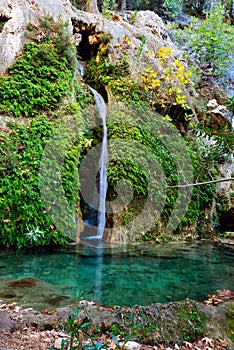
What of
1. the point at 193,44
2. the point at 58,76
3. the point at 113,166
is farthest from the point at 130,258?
the point at 193,44

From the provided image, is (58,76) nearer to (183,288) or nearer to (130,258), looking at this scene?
(130,258)

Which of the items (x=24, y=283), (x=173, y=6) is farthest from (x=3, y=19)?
(x=173, y=6)

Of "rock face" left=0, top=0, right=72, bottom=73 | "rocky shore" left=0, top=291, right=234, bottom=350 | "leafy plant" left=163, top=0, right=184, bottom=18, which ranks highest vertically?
"leafy plant" left=163, top=0, right=184, bottom=18

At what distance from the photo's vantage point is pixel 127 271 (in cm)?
482

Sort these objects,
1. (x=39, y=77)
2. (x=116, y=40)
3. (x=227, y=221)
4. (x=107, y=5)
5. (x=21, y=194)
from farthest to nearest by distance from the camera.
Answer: (x=107, y=5) < (x=116, y=40) < (x=227, y=221) < (x=39, y=77) < (x=21, y=194)

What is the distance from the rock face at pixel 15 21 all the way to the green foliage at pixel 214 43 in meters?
8.33

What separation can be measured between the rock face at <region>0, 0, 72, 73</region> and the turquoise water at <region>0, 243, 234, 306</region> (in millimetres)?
5357

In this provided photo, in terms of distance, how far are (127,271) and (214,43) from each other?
535 inches

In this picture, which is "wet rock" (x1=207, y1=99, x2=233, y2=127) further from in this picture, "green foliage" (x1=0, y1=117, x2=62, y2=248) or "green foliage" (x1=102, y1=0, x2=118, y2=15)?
"green foliage" (x1=0, y1=117, x2=62, y2=248)

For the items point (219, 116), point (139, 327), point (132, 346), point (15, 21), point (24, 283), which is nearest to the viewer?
point (132, 346)

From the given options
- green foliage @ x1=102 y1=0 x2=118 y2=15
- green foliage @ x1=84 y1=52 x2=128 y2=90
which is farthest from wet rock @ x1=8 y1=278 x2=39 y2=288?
green foliage @ x1=102 y1=0 x2=118 y2=15

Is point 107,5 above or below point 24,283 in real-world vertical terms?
above

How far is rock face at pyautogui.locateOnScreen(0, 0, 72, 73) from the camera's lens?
744 cm

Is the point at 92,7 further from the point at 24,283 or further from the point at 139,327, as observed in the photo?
the point at 139,327
